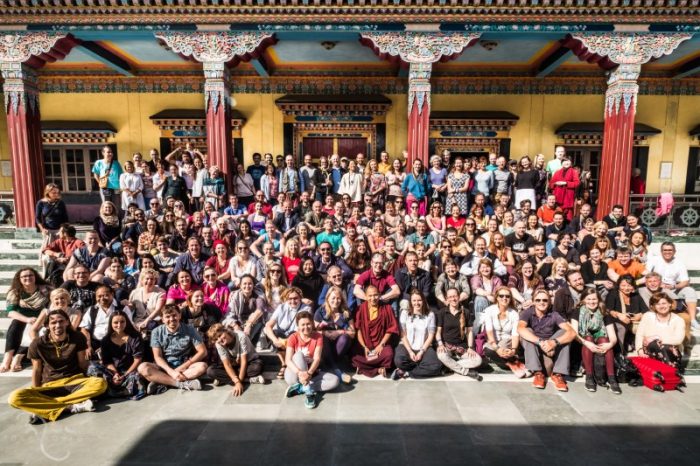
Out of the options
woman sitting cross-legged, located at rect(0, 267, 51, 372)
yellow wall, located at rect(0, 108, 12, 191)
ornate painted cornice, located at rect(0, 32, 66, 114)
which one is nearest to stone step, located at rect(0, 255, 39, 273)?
woman sitting cross-legged, located at rect(0, 267, 51, 372)

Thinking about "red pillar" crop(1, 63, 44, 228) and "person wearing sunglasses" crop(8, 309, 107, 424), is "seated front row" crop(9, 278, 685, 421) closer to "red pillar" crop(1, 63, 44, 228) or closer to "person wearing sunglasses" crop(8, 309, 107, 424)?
"person wearing sunglasses" crop(8, 309, 107, 424)

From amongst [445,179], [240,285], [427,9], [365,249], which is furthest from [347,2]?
[240,285]

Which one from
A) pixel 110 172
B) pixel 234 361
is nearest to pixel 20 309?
pixel 234 361

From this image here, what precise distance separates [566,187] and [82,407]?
29.8 ft

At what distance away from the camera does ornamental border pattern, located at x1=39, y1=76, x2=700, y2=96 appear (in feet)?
42.7

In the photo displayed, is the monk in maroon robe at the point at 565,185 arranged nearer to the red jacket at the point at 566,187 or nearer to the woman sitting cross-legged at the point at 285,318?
the red jacket at the point at 566,187

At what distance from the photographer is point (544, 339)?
562 cm

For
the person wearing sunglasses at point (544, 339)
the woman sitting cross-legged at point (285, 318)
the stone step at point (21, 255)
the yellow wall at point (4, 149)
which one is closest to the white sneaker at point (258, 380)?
the woman sitting cross-legged at point (285, 318)

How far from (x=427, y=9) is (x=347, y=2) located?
168cm

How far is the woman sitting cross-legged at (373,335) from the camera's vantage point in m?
5.63

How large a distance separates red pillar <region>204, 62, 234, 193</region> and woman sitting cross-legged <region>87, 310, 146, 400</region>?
204 inches

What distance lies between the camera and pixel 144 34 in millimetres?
9406

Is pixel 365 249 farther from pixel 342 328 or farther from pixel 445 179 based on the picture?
pixel 445 179

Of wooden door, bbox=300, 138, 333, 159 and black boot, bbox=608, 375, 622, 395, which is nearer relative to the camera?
black boot, bbox=608, 375, 622, 395
